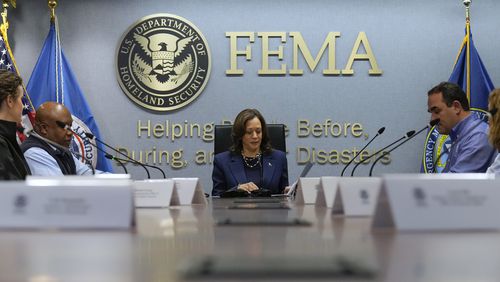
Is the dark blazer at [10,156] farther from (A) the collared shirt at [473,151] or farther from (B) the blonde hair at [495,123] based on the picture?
(A) the collared shirt at [473,151]

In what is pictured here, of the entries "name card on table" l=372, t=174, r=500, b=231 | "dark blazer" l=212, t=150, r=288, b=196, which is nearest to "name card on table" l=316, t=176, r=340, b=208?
"name card on table" l=372, t=174, r=500, b=231

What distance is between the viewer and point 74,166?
4605mm

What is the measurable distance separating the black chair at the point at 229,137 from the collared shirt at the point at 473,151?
1.34 meters

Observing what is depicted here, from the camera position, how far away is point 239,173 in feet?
15.7

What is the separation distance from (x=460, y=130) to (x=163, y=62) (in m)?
2.67

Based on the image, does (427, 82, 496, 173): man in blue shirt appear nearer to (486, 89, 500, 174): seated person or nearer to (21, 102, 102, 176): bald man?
(486, 89, 500, 174): seated person

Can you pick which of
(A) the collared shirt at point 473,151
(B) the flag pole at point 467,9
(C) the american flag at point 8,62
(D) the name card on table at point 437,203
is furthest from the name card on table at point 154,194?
(B) the flag pole at point 467,9

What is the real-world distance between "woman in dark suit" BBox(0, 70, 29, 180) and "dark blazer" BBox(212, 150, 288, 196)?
1.50 metres

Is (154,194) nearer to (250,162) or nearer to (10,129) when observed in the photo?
(10,129)

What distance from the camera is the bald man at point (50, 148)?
4066 mm

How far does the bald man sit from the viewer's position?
407 centimetres

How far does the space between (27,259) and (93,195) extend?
1.45 feet

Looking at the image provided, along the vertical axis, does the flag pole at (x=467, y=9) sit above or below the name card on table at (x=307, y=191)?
above

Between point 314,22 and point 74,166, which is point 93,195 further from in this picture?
point 314,22
